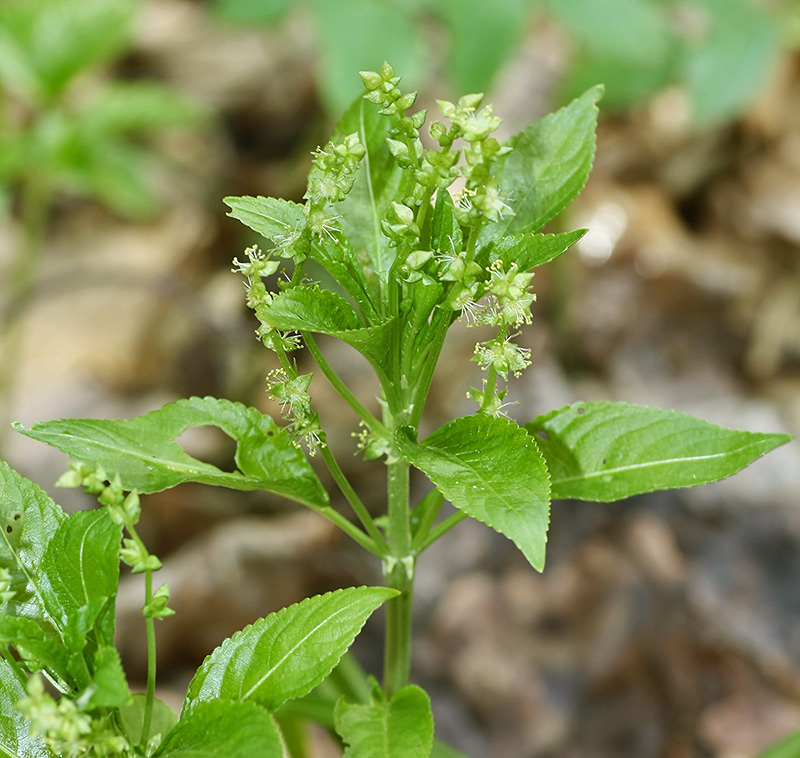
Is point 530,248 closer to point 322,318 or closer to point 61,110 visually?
point 322,318

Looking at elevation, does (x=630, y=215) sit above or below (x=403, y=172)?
below

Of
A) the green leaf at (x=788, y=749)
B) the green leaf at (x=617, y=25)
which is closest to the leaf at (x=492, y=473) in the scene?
the green leaf at (x=788, y=749)

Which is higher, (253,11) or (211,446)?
(253,11)

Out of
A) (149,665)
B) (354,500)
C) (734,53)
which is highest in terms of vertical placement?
(734,53)

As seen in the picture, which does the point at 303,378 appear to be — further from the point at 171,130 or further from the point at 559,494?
the point at 171,130

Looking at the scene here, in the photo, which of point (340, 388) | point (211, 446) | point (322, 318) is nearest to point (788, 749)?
point (340, 388)

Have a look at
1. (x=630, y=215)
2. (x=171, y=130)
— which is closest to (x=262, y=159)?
(x=171, y=130)
